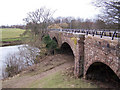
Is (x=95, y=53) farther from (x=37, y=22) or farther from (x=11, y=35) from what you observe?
(x=11, y=35)

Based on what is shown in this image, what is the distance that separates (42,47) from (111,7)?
18.1 meters

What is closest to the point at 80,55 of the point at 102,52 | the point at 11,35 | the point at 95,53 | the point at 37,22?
the point at 95,53

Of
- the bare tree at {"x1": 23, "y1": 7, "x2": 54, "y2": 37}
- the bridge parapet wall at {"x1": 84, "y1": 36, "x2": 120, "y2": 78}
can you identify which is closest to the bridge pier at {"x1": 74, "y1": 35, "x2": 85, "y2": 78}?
the bridge parapet wall at {"x1": 84, "y1": 36, "x2": 120, "y2": 78}

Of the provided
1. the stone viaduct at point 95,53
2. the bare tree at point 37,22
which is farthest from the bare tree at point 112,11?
the bare tree at point 37,22

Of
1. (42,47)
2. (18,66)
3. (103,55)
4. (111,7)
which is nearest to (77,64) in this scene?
(103,55)

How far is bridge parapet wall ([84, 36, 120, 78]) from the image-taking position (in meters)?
6.34

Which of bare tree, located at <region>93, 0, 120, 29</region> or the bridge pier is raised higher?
bare tree, located at <region>93, 0, 120, 29</region>

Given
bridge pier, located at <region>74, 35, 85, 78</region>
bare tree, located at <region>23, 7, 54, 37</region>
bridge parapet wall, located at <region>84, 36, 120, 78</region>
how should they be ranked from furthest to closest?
1. bare tree, located at <region>23, 7, 54, 37</region>
2. bridge pier, located at <region>74, 35, 85, 78</region>
3. bridge parapet wall, located at <region>84, 36, 120, 78</region>

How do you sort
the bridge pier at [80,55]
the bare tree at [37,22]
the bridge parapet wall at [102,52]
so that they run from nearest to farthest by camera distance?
the bridge parapet wall at [102,52], the bridge pier at [80,55], the bare tree at [37,22]

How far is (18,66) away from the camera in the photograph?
19.3 meters

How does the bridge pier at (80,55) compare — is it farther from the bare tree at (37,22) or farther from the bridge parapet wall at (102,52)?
the bare tree at (37,22)

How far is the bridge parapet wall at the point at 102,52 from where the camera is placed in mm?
6336

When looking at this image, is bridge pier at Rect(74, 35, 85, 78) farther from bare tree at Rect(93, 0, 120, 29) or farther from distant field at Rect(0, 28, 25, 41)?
distant field at Rect(0, 28, 25, 41)

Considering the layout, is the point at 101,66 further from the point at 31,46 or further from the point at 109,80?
the point at 31,46
